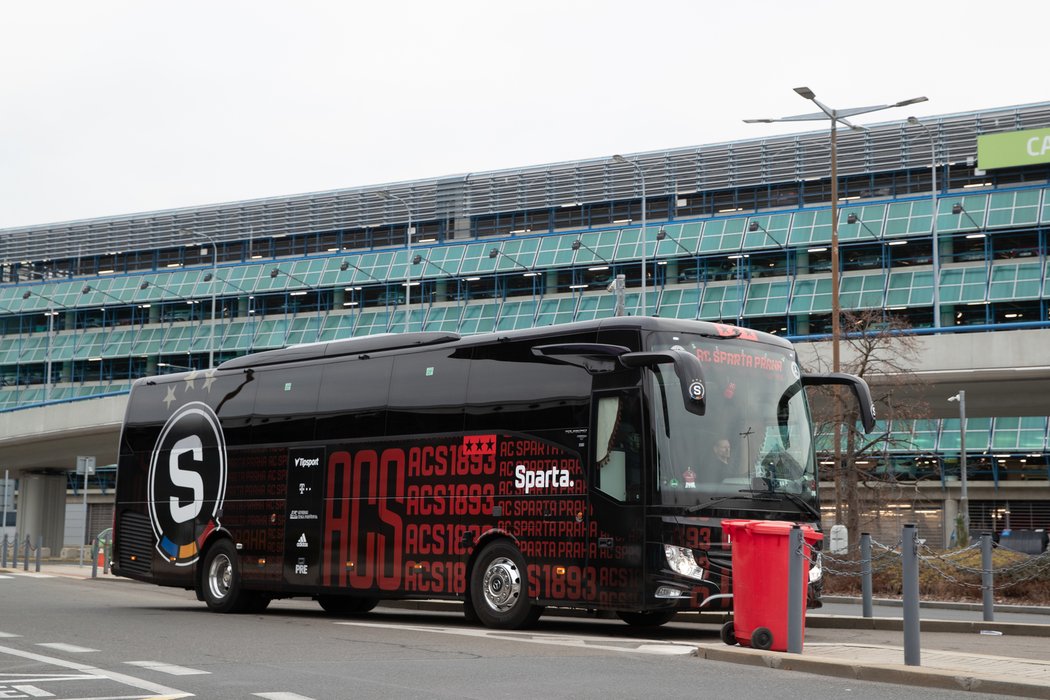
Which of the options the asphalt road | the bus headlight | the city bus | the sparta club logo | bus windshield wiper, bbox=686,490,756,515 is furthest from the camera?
the sparta club logo

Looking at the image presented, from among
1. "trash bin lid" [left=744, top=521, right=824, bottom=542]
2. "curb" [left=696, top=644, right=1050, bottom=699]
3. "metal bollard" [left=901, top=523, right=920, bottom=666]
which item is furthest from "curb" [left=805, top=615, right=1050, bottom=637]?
"metal bollard" [left=901, top=523, right=920, bottom=666]

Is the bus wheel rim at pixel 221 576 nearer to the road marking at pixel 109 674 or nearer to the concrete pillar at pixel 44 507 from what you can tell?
the road marking at pixel 109 674

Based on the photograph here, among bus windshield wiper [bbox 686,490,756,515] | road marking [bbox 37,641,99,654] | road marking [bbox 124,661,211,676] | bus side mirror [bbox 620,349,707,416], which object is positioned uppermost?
bus side mirror [bbox 620,349,707,416]

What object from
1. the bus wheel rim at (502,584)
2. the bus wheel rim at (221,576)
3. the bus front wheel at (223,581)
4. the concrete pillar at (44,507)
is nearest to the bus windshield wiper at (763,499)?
the bus wheel rim at (502,584)

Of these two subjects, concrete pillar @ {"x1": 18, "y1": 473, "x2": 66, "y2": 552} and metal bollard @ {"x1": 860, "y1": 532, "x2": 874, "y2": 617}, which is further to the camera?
concrete pillar @ {"x1": 18, "y1": 473, "x2": 66, "y2": 552}

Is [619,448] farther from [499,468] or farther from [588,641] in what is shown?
[588,641]

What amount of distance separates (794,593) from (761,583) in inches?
23.3

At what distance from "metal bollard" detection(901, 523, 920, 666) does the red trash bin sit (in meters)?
1.57

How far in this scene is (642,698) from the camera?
9539mm

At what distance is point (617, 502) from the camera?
15273mm

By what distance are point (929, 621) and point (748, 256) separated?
176 feet

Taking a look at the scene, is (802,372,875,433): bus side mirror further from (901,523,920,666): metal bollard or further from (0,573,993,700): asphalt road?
(901,523,920,666): metal bollard

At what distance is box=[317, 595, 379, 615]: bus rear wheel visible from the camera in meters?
21.5

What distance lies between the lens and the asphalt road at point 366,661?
9969 millimetres
